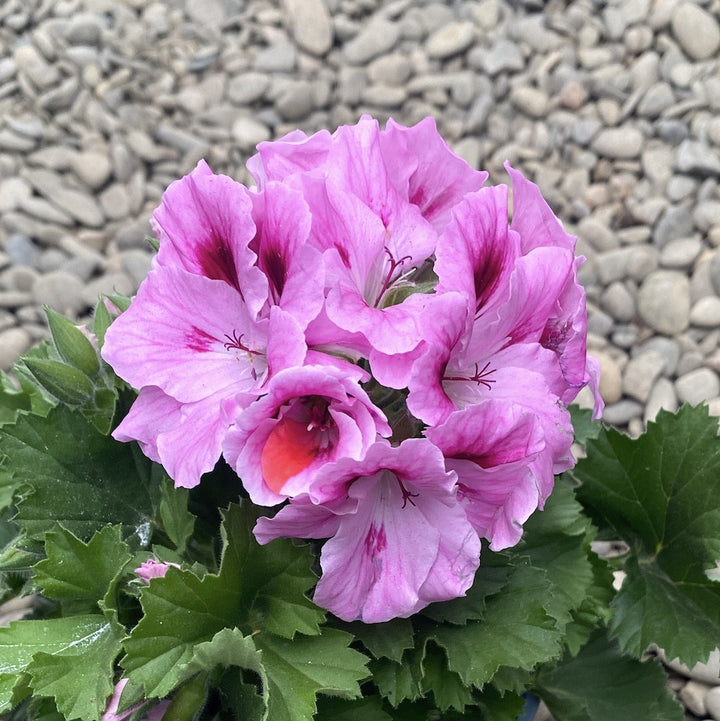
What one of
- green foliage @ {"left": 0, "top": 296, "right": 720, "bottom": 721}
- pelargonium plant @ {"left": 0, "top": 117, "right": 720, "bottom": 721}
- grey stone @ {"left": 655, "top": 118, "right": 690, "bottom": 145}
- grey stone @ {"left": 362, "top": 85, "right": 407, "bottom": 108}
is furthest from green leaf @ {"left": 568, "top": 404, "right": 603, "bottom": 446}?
grey stone @ {"left": 362, "top": 85, "right": 407, "bottom": 108}

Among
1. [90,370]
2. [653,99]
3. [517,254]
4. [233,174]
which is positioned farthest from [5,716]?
[653,99]

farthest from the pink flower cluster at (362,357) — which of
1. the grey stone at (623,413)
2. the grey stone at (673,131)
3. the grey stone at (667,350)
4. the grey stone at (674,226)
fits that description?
the grey stone at (673,131)

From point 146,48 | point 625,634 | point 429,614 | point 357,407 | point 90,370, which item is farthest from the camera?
point 146,48

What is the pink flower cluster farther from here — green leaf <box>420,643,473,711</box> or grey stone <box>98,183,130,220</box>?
grey stone <box>98,183,130,220</box>

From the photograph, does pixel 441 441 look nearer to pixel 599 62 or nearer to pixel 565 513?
pixel 565 513

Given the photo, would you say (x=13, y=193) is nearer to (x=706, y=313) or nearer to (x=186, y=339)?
(x=706, y=313)

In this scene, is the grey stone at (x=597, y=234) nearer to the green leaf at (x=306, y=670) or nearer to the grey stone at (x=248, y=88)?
the grey stone at (x=248, y=88)
